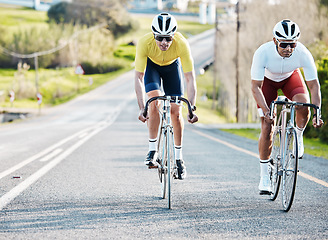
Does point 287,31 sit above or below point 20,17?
below

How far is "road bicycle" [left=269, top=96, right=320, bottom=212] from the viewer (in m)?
5.55

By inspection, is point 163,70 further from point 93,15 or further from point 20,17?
point 20,17

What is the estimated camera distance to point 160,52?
21.0 ft

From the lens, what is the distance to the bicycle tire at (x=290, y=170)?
545 cm

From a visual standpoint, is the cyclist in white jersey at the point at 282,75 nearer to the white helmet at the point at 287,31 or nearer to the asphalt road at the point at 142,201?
the white helmet at the point at 287,31

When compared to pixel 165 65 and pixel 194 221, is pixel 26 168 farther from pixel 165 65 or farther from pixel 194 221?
pixel 194 221

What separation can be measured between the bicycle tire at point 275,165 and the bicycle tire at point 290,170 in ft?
0.72

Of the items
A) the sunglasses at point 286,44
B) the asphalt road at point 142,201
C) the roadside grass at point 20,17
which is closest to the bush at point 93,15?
the roadside grass at point 20,17

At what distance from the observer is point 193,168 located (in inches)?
351

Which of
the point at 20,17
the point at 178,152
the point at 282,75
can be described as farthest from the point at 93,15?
the point at 282,75

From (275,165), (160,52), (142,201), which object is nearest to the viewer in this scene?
(142,201)

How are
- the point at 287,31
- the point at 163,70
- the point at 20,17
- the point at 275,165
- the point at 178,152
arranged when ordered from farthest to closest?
the point at 20,17, the point at 163,70, the point at 178,152, the point at 275,165, the point at 287,31

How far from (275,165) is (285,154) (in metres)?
0.46

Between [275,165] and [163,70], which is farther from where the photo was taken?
[163,70]
